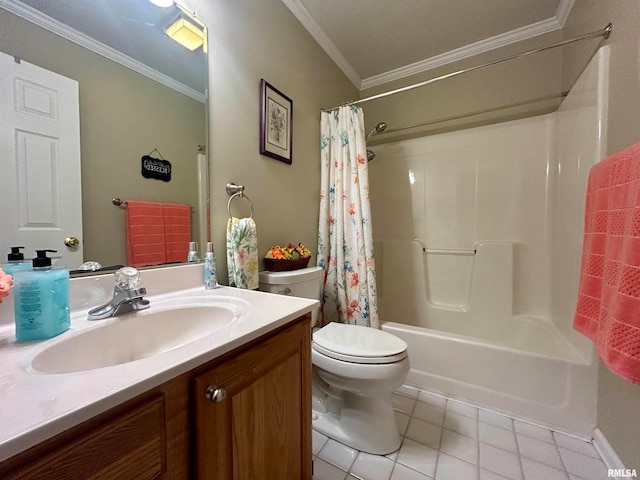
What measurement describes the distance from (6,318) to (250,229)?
0.72 metres

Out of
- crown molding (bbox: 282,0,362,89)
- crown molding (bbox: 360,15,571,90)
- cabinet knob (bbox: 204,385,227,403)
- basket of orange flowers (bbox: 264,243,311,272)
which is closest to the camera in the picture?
cabinet knob (bbox: 204,385,227,403)

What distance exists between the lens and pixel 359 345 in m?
1.10

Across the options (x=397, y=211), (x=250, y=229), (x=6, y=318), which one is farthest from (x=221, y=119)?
(x=397, y=211)

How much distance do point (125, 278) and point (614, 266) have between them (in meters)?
1.47

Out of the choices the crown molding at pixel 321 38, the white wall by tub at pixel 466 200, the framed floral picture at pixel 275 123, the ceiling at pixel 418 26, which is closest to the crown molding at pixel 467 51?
the ceiling at pixel 418 26

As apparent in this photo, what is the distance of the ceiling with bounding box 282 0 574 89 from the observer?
154cm

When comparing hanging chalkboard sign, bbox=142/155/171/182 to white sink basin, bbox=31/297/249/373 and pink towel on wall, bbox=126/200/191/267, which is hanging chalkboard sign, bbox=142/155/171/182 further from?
white sink basin, bbox=31/297/249/373

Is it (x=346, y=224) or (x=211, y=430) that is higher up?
(x=346, y=224)

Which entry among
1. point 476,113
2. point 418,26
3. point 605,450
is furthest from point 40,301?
point 476,113

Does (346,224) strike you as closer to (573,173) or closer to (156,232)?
(156,232)

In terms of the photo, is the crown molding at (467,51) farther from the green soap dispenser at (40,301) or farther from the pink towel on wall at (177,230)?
the green soap dispenser at (40,301)

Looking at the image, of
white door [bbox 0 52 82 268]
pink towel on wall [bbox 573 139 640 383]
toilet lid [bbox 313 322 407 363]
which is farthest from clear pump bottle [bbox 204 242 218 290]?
pink towel on wall [bbox 573 139 640 383]

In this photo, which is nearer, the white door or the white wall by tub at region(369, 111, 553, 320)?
the white door

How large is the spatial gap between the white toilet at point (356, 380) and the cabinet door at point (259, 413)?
0.31m
